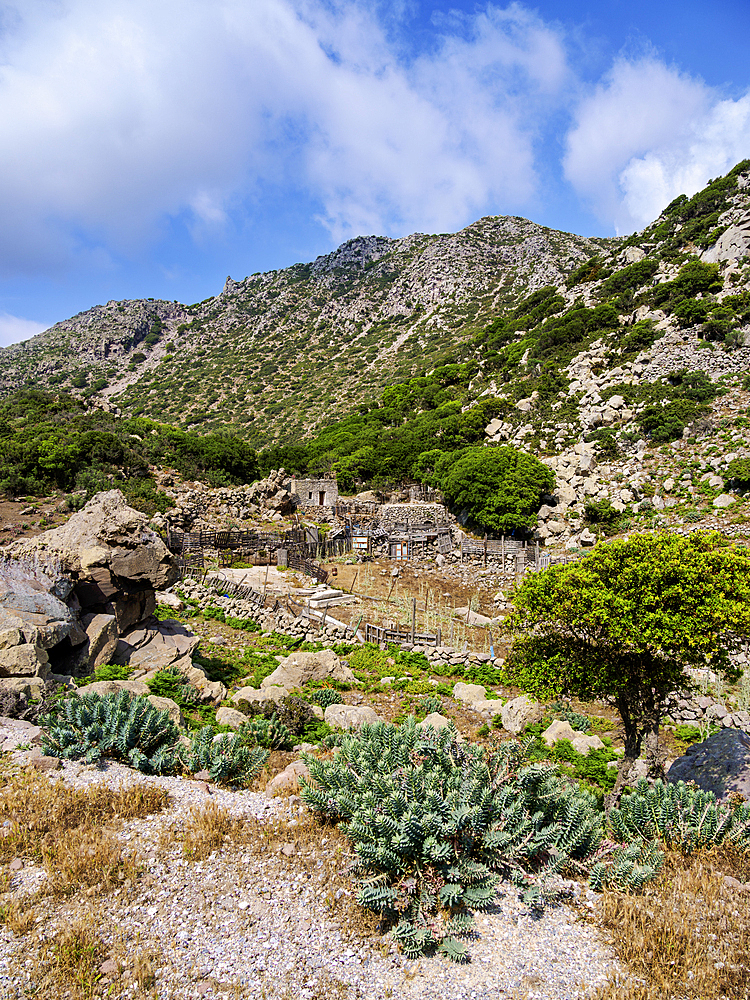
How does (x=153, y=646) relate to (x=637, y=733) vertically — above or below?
below

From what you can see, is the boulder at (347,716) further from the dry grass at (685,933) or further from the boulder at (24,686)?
the dry grass at (685,933)

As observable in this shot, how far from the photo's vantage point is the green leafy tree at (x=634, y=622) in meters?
6.11

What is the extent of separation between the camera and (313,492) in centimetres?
3950

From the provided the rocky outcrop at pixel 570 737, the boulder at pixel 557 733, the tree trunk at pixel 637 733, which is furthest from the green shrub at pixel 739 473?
the tree trunk at pixel 637 733

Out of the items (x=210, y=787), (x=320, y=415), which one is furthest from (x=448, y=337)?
(x=210, y=787)

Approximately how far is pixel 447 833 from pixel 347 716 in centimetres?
530

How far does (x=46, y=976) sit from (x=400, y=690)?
977 cm

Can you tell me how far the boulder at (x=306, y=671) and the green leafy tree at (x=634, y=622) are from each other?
6091 millimetres

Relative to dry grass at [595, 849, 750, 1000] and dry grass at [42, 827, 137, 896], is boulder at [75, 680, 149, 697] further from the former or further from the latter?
dry grass at [595, 849, 750, 1000]

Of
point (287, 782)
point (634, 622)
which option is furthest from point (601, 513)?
point (287, 782)

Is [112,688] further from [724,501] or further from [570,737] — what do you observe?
[724,501]

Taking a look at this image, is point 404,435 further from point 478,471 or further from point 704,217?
point 704,217

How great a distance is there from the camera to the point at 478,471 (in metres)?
32.8

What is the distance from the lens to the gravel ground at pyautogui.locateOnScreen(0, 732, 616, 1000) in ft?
10.8
